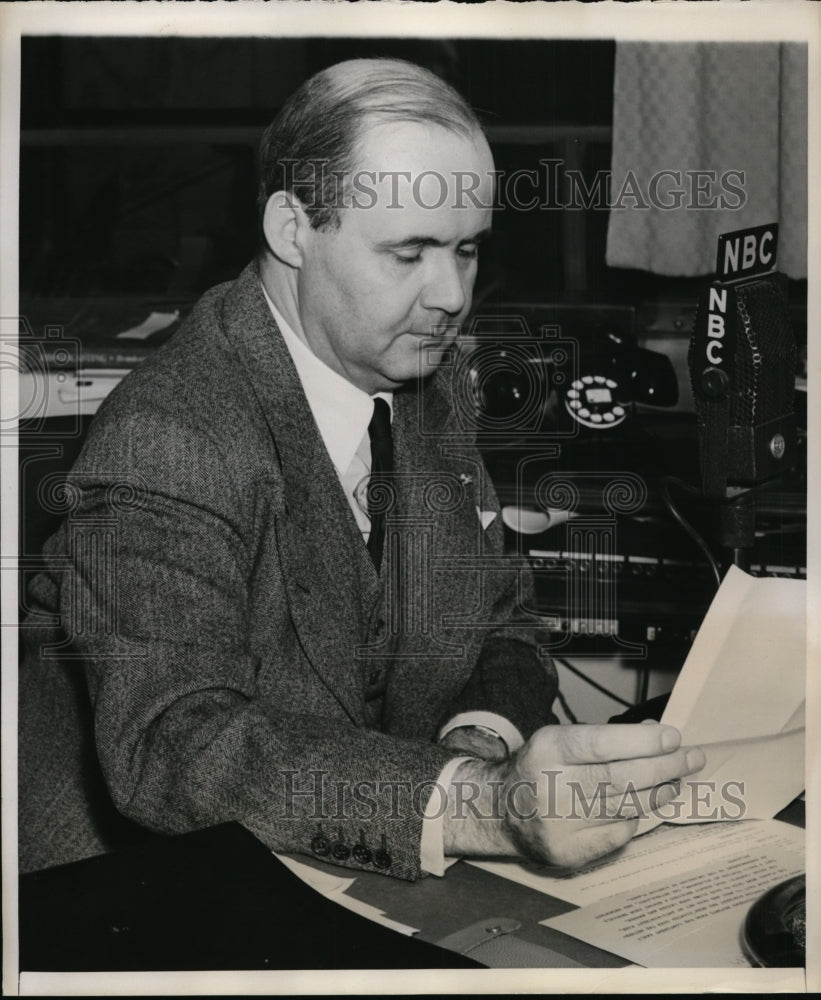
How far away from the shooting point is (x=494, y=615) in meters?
1.39

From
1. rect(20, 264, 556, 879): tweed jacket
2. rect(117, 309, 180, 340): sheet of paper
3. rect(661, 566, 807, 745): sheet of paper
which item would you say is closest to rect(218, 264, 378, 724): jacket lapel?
rect(20, 264, 556, 879): tweed jacket

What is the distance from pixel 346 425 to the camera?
52.2 inches

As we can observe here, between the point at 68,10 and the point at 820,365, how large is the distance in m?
0.87

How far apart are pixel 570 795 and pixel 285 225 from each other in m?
0.72

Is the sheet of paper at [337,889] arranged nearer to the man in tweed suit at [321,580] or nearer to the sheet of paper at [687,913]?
the man in tweed suit at [321,580]

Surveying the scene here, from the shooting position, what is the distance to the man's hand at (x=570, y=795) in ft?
2.98

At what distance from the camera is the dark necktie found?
1326mm

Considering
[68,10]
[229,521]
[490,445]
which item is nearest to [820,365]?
[490,445]

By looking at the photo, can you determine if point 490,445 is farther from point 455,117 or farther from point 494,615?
point 455,117

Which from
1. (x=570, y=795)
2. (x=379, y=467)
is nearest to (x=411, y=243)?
(x=379, y=467)

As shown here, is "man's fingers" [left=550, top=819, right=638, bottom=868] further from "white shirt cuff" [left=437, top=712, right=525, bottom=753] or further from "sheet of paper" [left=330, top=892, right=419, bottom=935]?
"white shirt cuff" [left=437, top=712, right=525, bottom=753]

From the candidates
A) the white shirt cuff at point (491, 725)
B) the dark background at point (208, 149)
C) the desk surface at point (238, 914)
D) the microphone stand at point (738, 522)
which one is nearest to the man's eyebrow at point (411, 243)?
the dark background at point (208, 149)

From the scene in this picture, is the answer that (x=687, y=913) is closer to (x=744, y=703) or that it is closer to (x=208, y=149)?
(x=744, y=703)

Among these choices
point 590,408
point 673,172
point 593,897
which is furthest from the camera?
point 590,408
